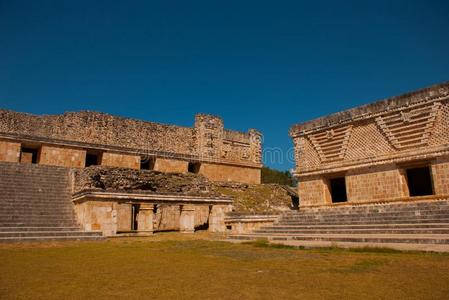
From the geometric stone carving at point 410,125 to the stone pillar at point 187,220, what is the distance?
8941mm

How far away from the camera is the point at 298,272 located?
4.52 meters

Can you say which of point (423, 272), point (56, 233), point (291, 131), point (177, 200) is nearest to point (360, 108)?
point (291, 131)

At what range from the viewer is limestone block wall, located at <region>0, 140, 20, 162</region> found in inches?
725

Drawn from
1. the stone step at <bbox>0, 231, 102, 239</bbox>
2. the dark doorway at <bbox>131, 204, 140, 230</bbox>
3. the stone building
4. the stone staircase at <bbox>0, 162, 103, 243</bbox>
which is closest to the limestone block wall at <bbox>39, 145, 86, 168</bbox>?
the stone building

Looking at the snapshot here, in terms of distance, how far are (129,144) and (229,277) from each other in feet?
66.4

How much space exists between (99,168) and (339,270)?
12422 millimetres

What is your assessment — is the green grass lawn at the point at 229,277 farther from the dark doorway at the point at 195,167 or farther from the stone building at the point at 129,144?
the dark doorway at the point at 195,167

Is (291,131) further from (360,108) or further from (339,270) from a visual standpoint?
(339,270)

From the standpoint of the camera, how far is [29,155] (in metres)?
22.1

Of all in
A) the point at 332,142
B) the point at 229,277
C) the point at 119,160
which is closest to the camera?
the point at 229,277

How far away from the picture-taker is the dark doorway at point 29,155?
20.5 meters

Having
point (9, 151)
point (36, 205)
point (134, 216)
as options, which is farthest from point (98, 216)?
point (9, 151)

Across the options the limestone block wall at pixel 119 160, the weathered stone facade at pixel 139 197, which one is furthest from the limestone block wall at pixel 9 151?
the weathered stone facade at pixel 139 197

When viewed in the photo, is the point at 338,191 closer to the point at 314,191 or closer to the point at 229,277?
the point at 314,191
